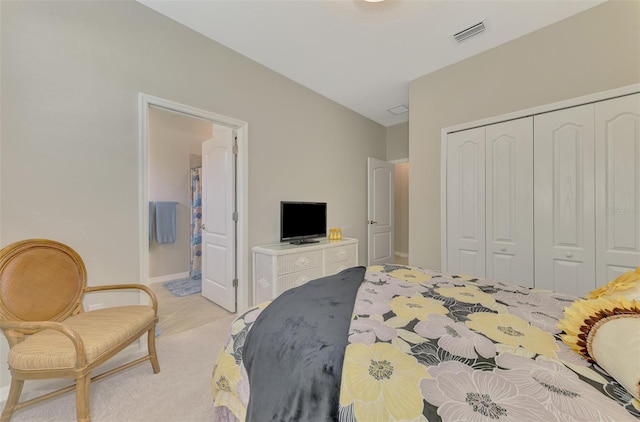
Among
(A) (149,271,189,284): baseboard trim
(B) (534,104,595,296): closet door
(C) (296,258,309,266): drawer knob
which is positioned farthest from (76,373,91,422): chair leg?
(B) (534,104,595,296): closet door

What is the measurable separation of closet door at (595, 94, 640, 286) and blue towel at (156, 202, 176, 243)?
5.18 meters

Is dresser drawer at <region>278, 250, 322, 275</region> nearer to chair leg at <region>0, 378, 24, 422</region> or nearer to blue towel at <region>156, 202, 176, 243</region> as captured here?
chair leg at <region>0, 378, 24, 422</region>

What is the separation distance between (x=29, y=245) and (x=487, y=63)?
4134 millimetres

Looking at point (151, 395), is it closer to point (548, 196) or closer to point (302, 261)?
point (302, 261)

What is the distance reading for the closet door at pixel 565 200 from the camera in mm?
2082

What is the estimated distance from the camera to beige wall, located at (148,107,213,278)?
4.05 meters

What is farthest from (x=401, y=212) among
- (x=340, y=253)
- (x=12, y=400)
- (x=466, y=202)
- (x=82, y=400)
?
(x=12, y=400)

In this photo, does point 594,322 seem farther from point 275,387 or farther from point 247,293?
point 247,293

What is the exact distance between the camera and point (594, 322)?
2.55 feet

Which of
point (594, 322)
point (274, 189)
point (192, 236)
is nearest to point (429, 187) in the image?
point (274, 189)

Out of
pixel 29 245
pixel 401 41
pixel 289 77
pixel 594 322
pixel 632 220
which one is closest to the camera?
pixel 594 322

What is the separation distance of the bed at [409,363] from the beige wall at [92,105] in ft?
5.08

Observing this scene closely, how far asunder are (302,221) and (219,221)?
3.37 ft

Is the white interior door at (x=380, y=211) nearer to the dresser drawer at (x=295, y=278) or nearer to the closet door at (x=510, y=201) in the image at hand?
the dresser drawer at (x=295, y=278)
